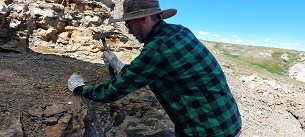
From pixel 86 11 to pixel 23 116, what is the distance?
938cm

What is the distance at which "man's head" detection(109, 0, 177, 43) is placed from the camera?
89.4 inches

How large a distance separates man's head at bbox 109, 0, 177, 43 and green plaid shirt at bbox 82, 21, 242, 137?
0.07 m

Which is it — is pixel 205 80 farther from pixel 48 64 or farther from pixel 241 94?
pixel 241 94

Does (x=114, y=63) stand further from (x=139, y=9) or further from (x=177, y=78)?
(x=177, y=78)

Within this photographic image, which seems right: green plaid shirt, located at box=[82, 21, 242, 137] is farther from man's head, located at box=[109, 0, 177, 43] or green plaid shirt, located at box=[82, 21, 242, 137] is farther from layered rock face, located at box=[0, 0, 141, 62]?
layered rock face, located at box=[0, 0, 141, 62]

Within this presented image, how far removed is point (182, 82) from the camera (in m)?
2.18

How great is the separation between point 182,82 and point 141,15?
2.07 ft

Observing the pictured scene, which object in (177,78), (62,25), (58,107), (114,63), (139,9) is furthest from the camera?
(62,25)

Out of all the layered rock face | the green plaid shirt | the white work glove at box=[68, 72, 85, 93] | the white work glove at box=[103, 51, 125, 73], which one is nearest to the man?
the green plaid shirt

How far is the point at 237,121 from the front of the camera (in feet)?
7.86

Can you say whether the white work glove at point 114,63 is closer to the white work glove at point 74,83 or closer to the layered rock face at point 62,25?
the white work glove at point 74,83

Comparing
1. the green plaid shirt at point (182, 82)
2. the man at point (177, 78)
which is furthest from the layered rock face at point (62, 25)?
the green plaid shirt at point (182, 82)

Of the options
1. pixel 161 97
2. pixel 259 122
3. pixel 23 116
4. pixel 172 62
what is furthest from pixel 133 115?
pixel 259 122

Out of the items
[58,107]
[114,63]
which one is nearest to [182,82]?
[114,63]
